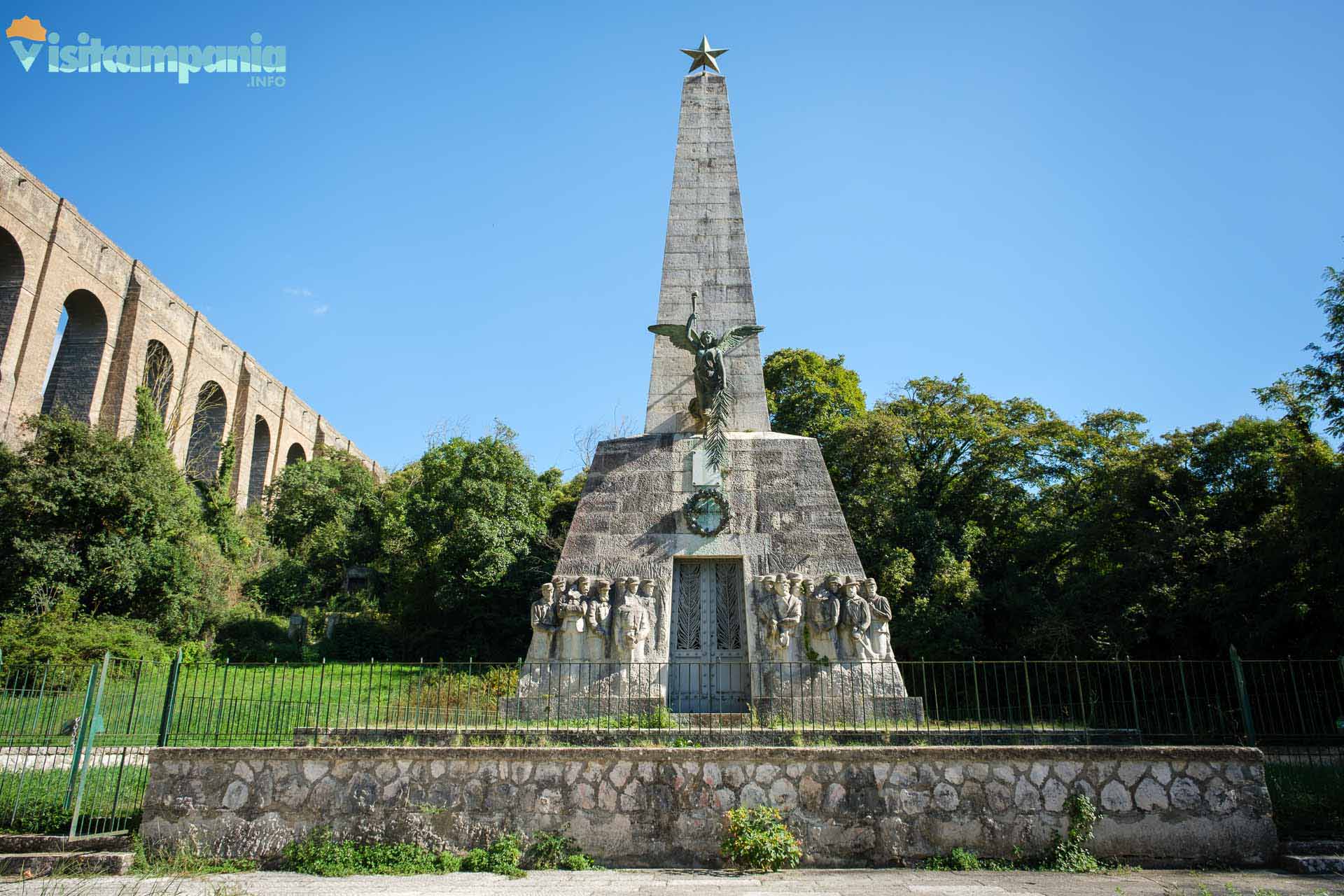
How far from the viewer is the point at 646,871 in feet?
24.3

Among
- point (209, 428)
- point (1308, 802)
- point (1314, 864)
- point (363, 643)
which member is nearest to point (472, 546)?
point (363, 643)

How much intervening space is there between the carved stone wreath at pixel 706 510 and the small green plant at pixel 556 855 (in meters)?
5.06

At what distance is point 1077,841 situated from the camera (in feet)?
25.0

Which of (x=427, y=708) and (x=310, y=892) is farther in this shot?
(x=427, y=708)

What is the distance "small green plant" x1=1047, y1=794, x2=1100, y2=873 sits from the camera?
7477mm

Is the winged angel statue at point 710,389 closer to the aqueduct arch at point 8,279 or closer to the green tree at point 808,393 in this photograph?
the green tree at point 808,393

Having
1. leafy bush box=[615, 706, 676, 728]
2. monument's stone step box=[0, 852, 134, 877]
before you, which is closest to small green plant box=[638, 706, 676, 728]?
leafy bush box=[615, 706, 676, 728]

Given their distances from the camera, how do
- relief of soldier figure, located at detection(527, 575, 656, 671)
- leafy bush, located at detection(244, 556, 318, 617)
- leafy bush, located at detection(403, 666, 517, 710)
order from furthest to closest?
leafy bush, located at detection(244, 556, 318, 617), relief of soldier figure, located at detection(527, 575, 656, 671), leafy bush, located at detection(403, 666, 517, 710)

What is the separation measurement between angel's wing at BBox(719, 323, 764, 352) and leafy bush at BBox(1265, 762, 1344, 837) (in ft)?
28.3

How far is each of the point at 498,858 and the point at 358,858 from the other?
129 centimetres

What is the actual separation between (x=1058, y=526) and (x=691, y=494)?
12.8m

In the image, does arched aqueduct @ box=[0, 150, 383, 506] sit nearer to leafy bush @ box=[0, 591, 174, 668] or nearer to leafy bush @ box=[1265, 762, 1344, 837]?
leafy bush @ box=[0, 591, 174, 668]

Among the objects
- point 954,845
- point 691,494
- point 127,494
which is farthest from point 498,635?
point 954,845

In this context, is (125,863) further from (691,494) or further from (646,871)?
(691,494)
